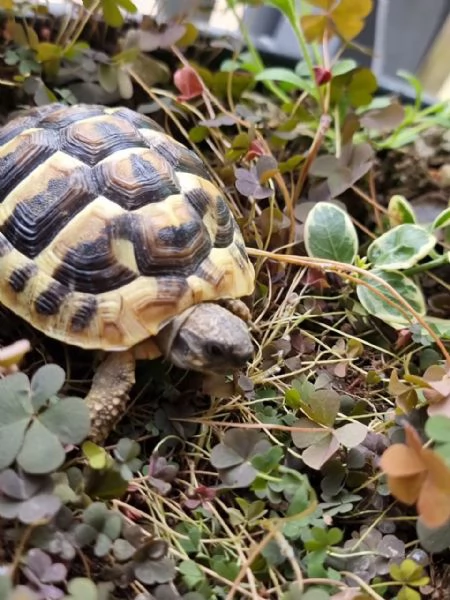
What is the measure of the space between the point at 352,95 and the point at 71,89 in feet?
1.93

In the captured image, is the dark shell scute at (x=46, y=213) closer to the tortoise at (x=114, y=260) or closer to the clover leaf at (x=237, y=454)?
the tortoise at (x=114, y=260)

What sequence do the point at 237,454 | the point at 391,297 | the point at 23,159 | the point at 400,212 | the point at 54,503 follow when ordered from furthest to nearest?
the point at 400,212 → the point at 391,297 → the point at 23,159 → the point at 237,454 → the point at 54,503

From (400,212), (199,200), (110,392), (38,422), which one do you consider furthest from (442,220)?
(38,422)

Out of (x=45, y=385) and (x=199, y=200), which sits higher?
(x=199, y=200)

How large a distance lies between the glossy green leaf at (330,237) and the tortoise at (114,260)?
0.22m

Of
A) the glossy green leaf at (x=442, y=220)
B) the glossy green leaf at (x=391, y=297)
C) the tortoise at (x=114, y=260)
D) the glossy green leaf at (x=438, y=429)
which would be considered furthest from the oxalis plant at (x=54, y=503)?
the glossy green leaf at (x=442, y=220)

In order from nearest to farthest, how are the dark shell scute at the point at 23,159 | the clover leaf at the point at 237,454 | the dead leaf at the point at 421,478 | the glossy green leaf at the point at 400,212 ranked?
1. the dead leaf at the point at 421,478
2. the clover leaf at the point at 237,454
3. the dark shell scute at the point at 23,159
4. the glossy green leaf at the point at 400,212

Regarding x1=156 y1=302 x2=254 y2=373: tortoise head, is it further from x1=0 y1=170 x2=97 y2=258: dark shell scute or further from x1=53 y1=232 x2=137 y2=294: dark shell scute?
x1=0 y1=170 x2=97 y2=258: dark shell scute

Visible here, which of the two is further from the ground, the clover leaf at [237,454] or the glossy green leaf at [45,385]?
the glossy green leaf at [45,385]

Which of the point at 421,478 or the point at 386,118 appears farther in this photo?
the point at 386,118

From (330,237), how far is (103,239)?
45 centimetres

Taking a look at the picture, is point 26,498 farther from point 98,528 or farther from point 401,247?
point 401,247

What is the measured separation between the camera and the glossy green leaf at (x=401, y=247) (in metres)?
1.22

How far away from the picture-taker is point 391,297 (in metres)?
1.20
